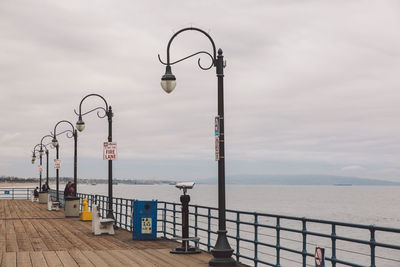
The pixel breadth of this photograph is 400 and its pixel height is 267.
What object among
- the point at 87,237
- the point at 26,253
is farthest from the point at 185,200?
the point at 87,237

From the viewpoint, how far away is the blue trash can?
56.9 feet

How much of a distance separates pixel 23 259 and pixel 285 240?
65.1 metres

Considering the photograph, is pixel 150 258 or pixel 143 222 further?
pixel 143 222

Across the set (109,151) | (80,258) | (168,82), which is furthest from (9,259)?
(109,151)

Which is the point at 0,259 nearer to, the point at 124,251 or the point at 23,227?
the point at 124,251

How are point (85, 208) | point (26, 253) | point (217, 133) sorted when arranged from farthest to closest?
point (85, 208), point (26, 253), point (217, 133)

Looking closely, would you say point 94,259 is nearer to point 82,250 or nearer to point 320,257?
point 82,250

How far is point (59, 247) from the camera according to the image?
1550 cm

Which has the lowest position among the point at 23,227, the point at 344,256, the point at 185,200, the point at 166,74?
the point at 344,256

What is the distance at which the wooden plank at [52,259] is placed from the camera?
40.5 ft

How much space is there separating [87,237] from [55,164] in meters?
22.4

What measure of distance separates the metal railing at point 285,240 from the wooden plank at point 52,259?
10.4 feet

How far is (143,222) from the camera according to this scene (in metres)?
17.4

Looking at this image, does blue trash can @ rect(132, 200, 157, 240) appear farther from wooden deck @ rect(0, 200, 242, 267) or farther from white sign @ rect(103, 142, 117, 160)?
white sign @ rect(103, 142, 117, 160)
